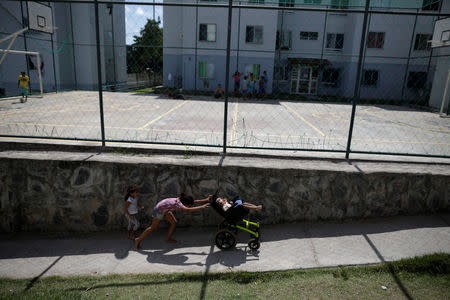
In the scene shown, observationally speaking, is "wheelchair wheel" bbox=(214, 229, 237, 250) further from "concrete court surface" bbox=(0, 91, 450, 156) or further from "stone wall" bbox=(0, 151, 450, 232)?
"concrete court surface" bbox=(0, 91, 450, 156)

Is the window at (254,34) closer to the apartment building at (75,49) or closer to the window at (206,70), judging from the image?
the window at (206,70)

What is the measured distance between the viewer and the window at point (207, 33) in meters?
23.6

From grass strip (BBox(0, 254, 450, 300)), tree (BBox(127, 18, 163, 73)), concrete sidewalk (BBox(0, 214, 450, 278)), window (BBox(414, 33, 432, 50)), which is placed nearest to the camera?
grass strip (BBox(0, 254, 450, 300))

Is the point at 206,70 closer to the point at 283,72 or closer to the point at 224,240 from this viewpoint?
the point at 283,72

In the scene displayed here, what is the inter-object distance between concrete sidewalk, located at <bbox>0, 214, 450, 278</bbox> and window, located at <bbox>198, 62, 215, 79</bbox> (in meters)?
20.2

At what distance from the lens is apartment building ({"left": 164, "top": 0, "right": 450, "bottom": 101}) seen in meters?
22.4

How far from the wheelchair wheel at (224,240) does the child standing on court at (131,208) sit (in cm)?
146

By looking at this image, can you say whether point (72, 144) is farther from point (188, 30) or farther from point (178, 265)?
point (188, 30)

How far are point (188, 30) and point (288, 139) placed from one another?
723 inches

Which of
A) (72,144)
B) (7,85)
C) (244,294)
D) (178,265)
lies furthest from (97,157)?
(7,85)

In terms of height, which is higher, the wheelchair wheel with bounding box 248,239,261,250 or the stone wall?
the stone wall

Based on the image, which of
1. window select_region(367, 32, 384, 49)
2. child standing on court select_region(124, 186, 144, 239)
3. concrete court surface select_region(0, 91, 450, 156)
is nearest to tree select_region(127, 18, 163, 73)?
concrete court surface select_region(0, 91, 450, 156)

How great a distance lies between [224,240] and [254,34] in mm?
22208

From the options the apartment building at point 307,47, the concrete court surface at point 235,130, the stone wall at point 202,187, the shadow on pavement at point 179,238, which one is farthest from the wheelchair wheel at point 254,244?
the apartment building at point 307,47
